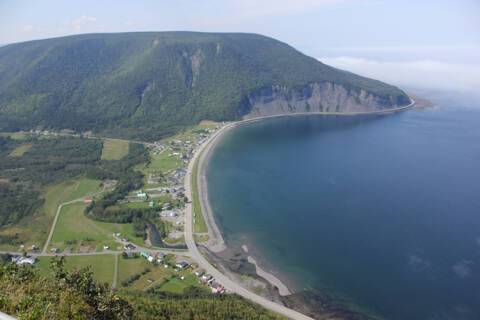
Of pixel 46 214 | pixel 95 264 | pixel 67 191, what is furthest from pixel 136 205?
pixel 95 264

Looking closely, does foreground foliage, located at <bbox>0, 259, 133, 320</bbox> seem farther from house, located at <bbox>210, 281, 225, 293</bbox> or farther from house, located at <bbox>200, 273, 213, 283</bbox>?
house, located at <bbox>200, 273, 213, 283</bbox>

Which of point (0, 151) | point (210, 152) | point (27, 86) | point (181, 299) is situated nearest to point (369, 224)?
point (181, 299)

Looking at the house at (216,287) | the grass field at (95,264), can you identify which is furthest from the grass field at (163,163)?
the house at (216,287)

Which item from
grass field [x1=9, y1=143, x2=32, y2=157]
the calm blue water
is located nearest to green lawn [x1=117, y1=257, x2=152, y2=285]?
the calm blue water

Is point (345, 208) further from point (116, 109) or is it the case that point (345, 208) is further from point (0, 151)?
point (116, 109)

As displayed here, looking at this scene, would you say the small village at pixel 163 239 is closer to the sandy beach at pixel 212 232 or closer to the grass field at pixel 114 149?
the sandy beach at pixel 212 232
